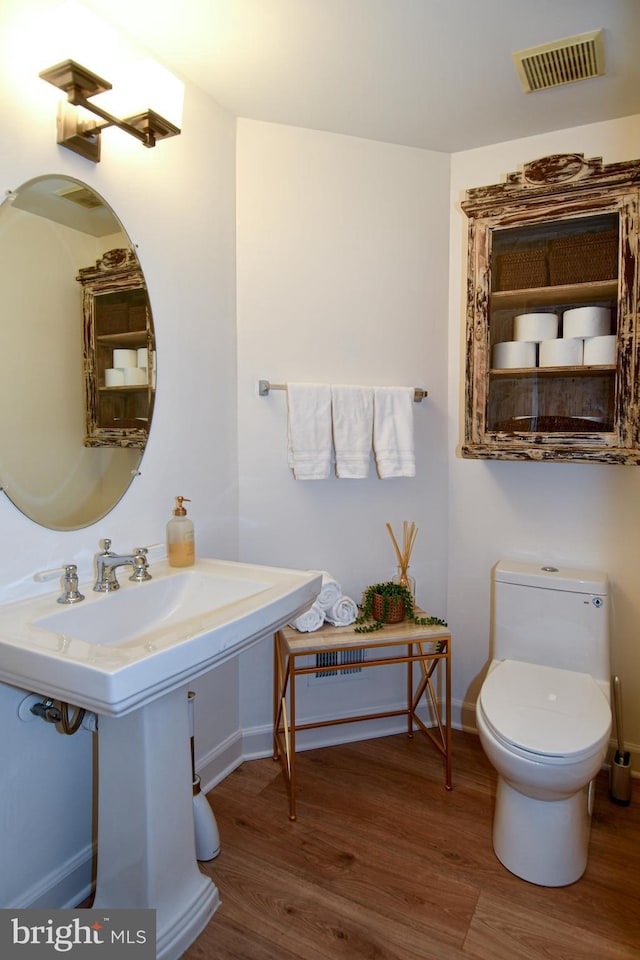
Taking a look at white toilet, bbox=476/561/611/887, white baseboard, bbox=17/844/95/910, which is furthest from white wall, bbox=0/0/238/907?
white toilet, bbox=476/561/611/887

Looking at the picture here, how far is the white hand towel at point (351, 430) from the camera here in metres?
2.16

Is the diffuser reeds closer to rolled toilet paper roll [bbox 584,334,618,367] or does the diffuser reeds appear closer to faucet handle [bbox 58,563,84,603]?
rolled toilet paper roll [bbox 584,334,618,367]

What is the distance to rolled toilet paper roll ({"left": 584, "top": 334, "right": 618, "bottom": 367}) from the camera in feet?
6.22

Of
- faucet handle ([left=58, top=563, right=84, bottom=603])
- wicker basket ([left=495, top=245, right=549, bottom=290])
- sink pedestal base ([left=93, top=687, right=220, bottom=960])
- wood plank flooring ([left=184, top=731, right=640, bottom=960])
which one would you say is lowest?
wood plank flooring ([left=184, top=731, right=640, bottom=960])

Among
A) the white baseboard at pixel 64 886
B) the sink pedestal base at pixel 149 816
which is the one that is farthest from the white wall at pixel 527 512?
the white baseboard at pixel 64 886

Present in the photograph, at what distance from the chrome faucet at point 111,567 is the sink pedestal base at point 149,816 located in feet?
1.05

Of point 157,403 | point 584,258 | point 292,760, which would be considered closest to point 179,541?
point 157,403

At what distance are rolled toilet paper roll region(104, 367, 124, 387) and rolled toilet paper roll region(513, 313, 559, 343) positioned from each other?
52.9 inches

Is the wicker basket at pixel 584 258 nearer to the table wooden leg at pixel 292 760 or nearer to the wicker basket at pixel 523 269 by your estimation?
the wicker basket at pixel 523 269

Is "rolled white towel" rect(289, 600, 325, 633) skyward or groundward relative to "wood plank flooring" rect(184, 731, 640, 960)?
skyward

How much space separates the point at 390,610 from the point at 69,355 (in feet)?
4.55

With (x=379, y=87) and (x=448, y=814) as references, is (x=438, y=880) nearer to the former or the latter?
(x=448, y=814)

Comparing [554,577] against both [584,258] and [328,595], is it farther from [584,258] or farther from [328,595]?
[584,258]

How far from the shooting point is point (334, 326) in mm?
2254
